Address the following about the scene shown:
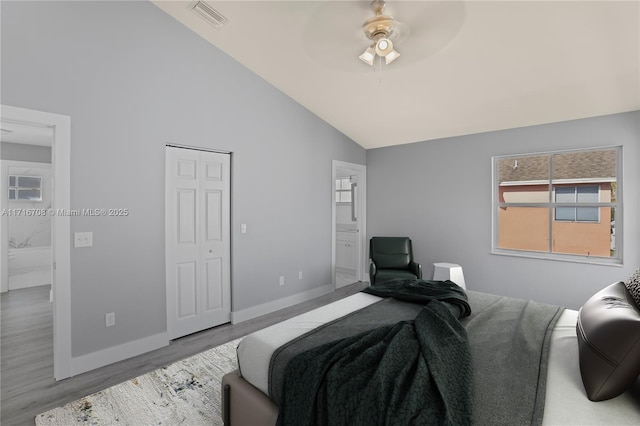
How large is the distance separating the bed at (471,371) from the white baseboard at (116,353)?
1575 mm

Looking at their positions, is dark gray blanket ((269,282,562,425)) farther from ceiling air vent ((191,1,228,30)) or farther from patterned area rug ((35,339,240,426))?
ceiling air vent ((191,1,228,30))

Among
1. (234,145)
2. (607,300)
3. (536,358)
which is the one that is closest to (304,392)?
(536,358)

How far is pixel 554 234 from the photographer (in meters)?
3.70

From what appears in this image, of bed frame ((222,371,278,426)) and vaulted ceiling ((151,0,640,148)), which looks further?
vaulted ceiling ((151,0,640,148))

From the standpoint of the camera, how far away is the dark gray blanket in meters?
1.09

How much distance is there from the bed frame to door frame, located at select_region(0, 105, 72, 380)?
163 cm

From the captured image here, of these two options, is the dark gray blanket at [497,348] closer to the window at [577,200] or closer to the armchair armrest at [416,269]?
the armchair armrest at [416,269]

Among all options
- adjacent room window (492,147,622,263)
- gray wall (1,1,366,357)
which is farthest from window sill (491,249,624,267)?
gray wall (1,1,366,357)

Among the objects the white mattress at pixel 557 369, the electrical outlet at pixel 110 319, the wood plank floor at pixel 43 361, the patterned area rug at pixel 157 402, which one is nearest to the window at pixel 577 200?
the white mattress at pixel 557 369

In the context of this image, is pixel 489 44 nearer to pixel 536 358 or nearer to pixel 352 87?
pixel 352 87

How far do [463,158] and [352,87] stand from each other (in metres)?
1.87

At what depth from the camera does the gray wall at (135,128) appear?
2365 millimetres

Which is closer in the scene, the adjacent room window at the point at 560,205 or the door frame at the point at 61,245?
the door frame at the point at 61,245

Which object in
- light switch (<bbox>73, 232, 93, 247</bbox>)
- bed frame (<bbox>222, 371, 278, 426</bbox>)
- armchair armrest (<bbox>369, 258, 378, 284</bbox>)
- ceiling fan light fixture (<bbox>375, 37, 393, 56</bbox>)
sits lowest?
bed frame (<bbox>222, 371, 278, 426</bbox>)
